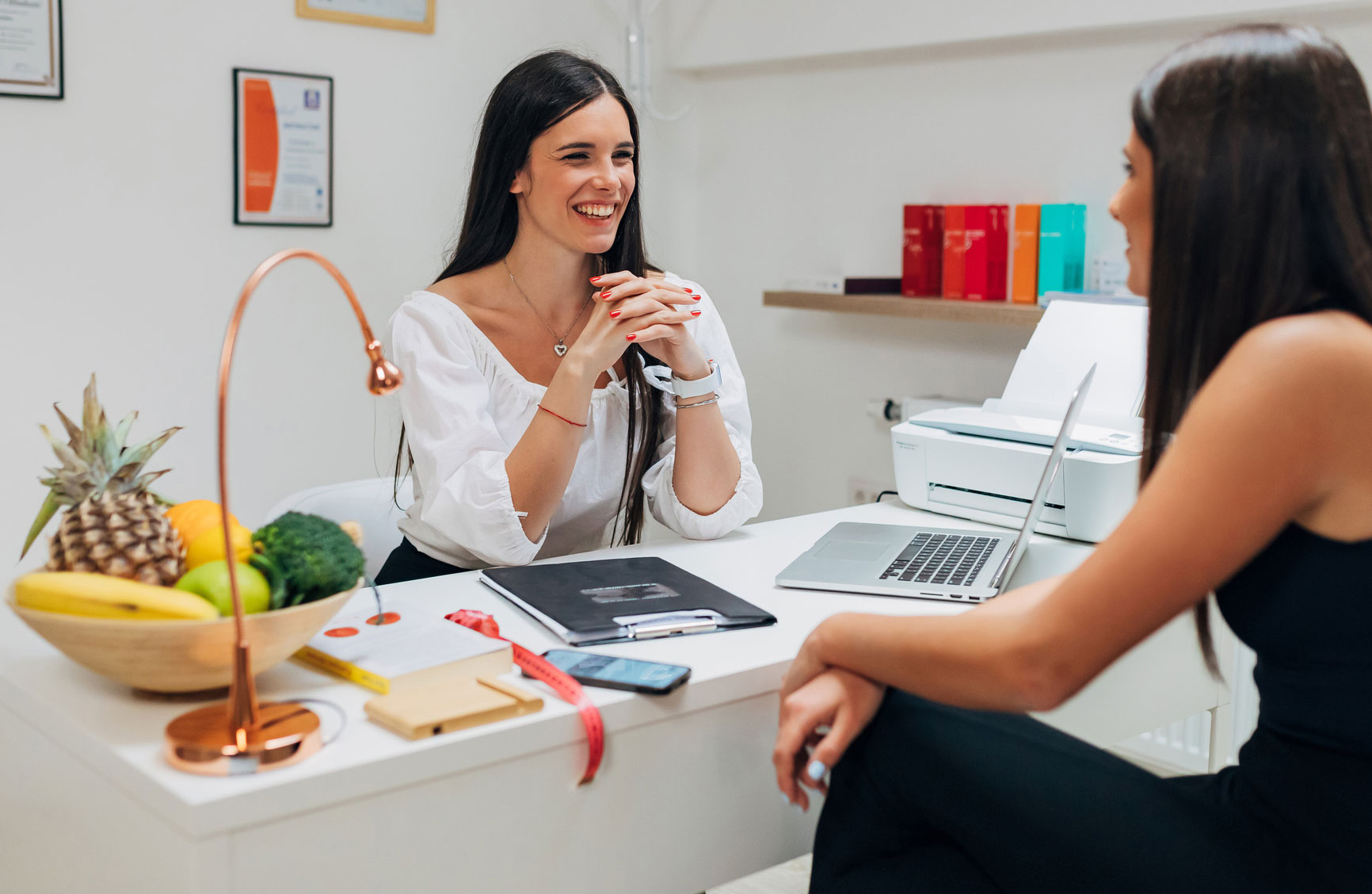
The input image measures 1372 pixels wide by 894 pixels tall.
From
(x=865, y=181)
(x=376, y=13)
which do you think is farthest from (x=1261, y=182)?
(x=376, y=13)

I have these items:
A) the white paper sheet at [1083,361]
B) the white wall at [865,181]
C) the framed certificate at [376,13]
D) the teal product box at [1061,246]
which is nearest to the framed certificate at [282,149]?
the framed certificate at [376,13]

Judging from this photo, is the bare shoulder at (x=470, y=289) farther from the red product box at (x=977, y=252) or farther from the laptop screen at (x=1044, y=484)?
the red product box at (x=977, y=252)

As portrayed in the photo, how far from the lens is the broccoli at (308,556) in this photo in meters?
1.07

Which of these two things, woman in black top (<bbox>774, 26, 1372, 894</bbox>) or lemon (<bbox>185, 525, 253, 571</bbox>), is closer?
woman in black top (<bbox>774, 26, 1372, 894</bbox>)

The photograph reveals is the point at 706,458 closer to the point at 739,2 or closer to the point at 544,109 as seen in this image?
the point at 544,109

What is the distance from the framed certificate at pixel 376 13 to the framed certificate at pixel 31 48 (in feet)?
1.91

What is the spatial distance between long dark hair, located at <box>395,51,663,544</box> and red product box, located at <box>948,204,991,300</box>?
105 centimetres

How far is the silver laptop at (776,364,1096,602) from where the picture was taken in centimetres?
150

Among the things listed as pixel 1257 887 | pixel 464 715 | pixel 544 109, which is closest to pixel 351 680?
pixel 464 715

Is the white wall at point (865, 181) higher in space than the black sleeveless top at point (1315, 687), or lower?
higher

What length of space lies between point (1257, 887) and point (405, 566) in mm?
1359

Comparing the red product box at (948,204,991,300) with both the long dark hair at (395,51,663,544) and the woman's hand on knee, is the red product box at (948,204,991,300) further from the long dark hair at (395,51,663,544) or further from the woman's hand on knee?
the woman's hand on knee

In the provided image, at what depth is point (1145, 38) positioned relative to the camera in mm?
2582

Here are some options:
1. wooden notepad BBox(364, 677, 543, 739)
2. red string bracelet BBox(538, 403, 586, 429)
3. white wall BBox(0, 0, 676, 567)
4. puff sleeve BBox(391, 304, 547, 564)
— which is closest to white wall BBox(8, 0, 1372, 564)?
white wall BBox(0, 0, 676, 567)
